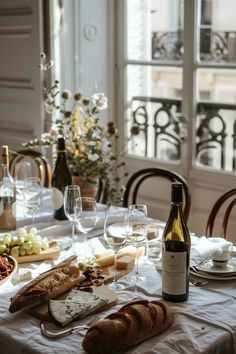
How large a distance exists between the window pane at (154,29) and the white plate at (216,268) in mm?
1817

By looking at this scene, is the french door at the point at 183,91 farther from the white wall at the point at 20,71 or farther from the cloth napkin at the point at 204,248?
the cloth napkin at the point at 204,248

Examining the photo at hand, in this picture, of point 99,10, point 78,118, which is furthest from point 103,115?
point 78,118

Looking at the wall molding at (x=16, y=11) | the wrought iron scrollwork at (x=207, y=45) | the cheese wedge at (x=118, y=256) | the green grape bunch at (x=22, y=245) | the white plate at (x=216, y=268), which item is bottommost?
the white plate at (x=216, y=268)

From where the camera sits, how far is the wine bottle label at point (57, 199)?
7.71ft

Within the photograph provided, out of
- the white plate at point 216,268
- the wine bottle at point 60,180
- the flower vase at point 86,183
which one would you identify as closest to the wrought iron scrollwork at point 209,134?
the flower vase at point 86,183

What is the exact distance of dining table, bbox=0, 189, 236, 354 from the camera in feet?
4.63

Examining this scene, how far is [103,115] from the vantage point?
376 cm

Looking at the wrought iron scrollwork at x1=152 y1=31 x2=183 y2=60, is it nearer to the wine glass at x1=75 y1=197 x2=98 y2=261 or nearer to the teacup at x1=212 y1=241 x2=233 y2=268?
the wine glass at x1=75 y1=197 x2=98 y2=261

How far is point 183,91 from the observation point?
3.43 meters

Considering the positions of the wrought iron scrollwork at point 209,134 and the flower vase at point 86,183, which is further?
the wrought iron scrollwork at point 209,134

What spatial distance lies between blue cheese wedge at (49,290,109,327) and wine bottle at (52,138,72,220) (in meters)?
0.74

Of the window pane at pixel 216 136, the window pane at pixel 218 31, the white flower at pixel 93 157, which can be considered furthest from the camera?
the window pane at pixel 216 136

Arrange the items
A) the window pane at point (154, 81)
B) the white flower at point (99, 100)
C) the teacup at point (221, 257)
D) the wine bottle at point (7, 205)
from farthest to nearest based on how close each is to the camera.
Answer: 1. the window pane at point (154, 81)
2. the white flower at point (99, 100)
3. the wine bottle at point (7, 205)
4. the teacup at point (221, 257)

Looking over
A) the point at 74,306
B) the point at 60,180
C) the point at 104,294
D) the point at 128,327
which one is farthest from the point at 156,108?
the point at 128,327
